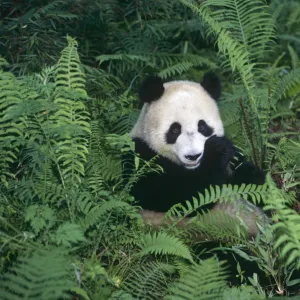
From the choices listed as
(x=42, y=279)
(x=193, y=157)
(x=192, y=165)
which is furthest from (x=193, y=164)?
(x=42, y=279)

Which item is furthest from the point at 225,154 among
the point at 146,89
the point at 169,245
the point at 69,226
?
the point at 69,226

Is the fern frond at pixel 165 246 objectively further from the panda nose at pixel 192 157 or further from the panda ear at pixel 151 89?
the panda ear at pixel 151 89

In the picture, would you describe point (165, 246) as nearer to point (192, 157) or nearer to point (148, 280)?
point (148, 280)

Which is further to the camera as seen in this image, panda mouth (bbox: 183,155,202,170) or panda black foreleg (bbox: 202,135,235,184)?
panda black foreleg (bbox: 202,135,235,184)

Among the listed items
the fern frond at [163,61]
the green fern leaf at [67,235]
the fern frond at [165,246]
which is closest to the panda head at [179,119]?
the fern frond at [165,246]

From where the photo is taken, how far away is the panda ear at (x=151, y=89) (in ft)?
14.2

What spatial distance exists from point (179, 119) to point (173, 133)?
0.41 ft

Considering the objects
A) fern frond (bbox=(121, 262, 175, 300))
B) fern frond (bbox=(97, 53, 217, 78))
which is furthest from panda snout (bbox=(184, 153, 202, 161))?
fern frond (bbox=(97, 53, 217, 78))

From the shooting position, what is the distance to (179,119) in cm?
421

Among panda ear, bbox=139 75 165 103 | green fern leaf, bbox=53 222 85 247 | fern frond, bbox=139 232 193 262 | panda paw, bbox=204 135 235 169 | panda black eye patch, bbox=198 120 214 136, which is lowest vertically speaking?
fern frond, bbox=139 232 193 262

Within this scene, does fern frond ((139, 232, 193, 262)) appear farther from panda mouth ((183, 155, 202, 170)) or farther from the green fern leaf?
panda mouth ((183, 155, 202, 170))

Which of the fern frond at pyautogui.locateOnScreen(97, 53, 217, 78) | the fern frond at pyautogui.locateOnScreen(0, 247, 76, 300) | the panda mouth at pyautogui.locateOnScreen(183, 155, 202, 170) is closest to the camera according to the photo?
the fern frond at pyautogui.locateOnScreen(0, 247, 76, 300)

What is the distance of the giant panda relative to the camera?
4.22 metres

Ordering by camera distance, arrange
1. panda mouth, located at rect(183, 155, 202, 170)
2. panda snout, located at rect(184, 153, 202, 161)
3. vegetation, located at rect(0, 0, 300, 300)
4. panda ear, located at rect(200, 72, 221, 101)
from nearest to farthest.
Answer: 1. vegetation, located at rect(0, 0, 300, 300)
2. panda snout, located at rect(184, 153, 202, 161)
3. panda mouth, located at rect(183, 155, 202, 170)
4. panda ear, located at rect(200, 72, 221, 101)
